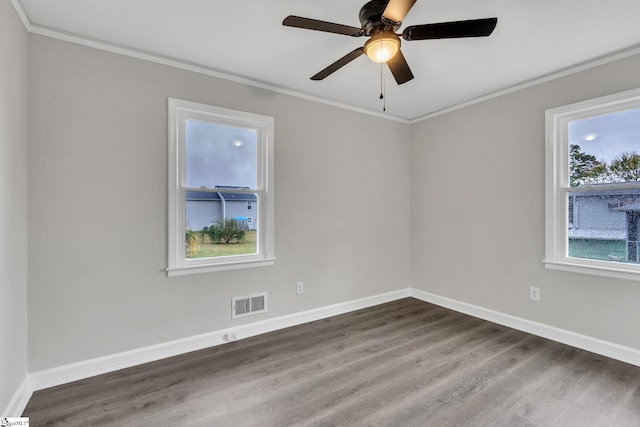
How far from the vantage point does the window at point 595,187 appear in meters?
2.54

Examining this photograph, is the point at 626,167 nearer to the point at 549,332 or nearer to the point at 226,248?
the point at 549,332

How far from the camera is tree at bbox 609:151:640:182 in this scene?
2518mm

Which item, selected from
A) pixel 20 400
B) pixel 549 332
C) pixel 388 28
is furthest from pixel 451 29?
pixel 20 400

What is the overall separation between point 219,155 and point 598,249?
3509 mm

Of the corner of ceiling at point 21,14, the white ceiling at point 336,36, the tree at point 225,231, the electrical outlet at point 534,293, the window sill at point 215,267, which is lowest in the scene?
the electrical outlet at point 534,293

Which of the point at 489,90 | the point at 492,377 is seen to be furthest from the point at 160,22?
the point at 492,377

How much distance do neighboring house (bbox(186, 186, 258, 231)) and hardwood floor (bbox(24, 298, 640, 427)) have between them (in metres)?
1.13

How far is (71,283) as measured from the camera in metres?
2.24

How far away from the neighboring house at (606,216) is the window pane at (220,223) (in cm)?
303

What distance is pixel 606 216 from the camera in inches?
106

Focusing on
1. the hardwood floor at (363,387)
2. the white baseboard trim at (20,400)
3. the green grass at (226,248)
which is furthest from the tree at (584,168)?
the white baseboard trim at (20,400)

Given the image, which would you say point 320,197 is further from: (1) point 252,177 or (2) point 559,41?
(2) point 559,41

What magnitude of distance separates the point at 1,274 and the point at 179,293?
3.84 feet

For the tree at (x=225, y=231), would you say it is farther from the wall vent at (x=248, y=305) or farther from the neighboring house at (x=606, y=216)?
the neighboring house at (x=606, y=216)
